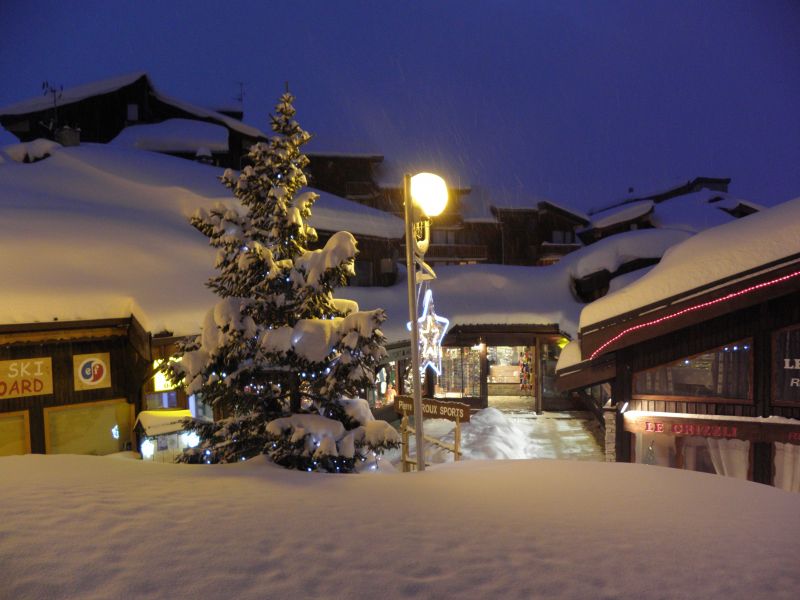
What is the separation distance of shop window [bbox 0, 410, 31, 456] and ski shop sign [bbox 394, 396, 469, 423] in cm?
896

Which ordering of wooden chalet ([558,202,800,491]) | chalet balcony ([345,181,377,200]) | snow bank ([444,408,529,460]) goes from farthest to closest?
1. chalet balcony ([345,181,377,200])
2. snow bank ([444,408,529,460])
3. wooden chalet ([558,202,800,491])

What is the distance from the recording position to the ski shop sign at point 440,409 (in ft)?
31.1

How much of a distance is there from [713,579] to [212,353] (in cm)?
700

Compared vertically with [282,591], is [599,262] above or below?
above

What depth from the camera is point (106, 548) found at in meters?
3.72

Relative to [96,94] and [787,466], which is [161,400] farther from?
[96,94]

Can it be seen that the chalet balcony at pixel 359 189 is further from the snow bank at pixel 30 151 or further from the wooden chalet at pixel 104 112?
the snow bank at pixel 30 151

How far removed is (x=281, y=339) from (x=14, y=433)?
27.0ft

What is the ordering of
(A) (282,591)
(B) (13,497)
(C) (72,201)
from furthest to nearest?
(C) (72,201) < (B) (13,497) < (A) (282,591)

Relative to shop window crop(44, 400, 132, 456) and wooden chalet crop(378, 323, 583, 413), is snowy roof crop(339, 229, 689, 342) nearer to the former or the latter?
wooden chalet crop(378, 323, 583, 413)


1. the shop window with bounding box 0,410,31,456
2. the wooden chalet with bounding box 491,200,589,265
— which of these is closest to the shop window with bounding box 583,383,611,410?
the wooden chalet with bounding box 491,200,589,265

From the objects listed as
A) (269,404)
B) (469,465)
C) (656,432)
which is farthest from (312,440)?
(656,432)

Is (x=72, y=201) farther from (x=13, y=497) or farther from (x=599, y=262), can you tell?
(x=599, y=262)

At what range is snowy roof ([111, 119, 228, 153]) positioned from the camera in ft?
89.8
